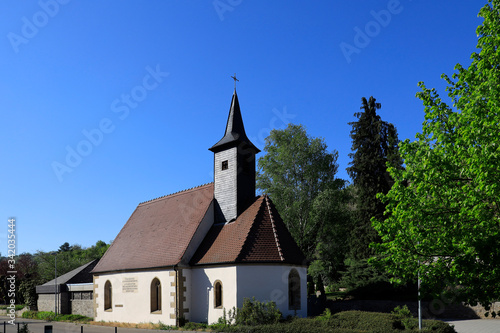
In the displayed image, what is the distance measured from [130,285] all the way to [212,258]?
7.30 meters

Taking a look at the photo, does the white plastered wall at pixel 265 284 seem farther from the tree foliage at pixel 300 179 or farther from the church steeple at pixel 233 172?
the tree foliage at pixel 300 179

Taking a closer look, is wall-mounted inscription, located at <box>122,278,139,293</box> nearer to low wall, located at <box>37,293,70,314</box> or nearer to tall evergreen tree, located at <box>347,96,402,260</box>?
low wall, located at <box>37,293,70,314</box>

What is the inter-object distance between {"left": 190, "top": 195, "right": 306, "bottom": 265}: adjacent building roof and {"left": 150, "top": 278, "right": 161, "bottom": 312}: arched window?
2.83m

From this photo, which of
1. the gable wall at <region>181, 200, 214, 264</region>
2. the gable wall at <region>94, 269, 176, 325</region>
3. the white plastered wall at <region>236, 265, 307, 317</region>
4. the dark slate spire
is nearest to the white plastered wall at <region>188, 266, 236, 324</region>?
the white plastered wall at <region>236, 265, 307, 317</region>

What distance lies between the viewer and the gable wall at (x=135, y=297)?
23531 mm

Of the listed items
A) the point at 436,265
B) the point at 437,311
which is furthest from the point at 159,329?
the point at 437,311

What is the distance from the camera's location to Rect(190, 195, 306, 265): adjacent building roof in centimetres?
2189

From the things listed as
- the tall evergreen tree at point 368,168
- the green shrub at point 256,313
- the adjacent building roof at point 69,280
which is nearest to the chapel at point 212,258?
the green shrub at point 256,313

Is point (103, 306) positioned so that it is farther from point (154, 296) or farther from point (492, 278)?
point (492, 278)

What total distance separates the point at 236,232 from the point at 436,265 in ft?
44.1

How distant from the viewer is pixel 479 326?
77.2 feet

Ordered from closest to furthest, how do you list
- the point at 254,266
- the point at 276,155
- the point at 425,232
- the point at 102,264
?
the point at 425,232 < the point at 254,266 < the point at 102,264 < the point at 276,155

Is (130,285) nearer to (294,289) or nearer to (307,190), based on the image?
(294,289)

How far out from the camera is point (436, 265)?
1158 cm
